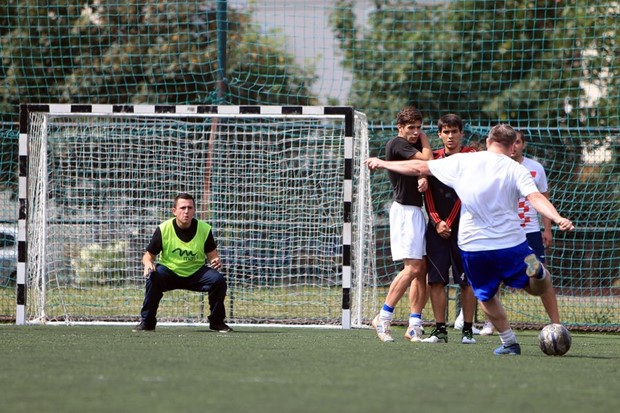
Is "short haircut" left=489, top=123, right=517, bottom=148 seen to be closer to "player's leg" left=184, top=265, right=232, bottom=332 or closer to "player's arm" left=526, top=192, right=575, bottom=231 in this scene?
"player's arm" left=526, top=192, right=575, bottom=231

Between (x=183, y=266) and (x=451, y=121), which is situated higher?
(x=451, y=121)

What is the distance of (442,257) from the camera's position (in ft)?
29.5

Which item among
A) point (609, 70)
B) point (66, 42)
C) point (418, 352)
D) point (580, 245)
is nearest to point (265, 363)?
point (418, 352)

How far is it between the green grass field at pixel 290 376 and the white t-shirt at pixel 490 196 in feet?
2.69

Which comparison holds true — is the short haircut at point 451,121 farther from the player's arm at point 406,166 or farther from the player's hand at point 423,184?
the player's arm at point 406,166

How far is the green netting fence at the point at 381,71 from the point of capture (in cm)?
1317

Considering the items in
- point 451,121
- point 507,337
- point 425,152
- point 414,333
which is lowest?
point 414,333

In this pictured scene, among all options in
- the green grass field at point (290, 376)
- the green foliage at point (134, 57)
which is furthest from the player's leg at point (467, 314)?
the green foliage at point (134, 57)

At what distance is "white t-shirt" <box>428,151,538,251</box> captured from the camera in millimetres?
7453

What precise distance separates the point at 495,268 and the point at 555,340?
0.67 m

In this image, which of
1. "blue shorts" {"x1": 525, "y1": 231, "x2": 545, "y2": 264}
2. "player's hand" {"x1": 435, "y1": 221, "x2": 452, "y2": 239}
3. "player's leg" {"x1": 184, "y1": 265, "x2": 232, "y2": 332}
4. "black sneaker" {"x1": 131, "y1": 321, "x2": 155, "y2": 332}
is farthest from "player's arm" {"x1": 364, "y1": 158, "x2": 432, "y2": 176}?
"black sneaker" {"x1": 131, "y1": 321, "x2": 155, "y2": 332}

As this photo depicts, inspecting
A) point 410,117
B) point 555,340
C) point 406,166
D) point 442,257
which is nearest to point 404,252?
point 442,257

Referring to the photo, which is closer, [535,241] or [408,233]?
[408,233]

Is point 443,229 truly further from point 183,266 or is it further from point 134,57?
point 134,57
